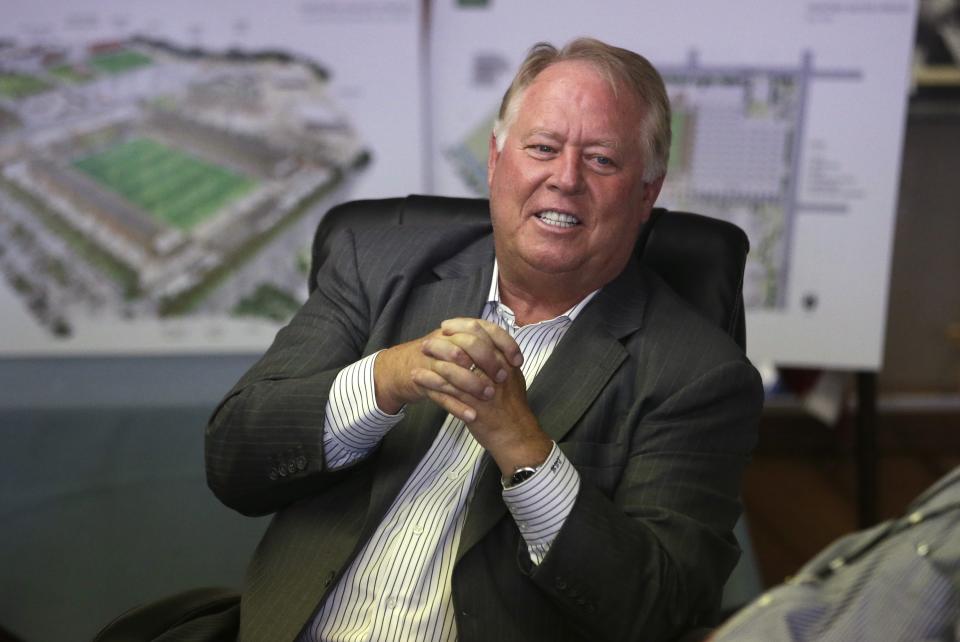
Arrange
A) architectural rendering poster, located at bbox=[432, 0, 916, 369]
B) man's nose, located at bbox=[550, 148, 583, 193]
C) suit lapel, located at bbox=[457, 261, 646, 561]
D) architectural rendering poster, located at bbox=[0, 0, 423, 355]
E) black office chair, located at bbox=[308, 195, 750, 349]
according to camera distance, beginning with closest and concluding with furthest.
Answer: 1. suit lapel, located at bbox=[457, 261, 646, 561]
2. man's nose, located at bbox=[550, 148, 583, 193]
3. black office chair, located at bbox=[308, 195, 750, 349]
4. architectural rendering poster, located at bbox=[432, 0, 916, 369]
5. architectural rendering poster, located at bbox=[0, 0, 423, 355]

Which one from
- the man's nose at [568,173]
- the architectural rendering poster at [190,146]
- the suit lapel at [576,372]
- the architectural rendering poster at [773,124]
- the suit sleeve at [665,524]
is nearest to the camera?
the suit sleeve at [665,524]

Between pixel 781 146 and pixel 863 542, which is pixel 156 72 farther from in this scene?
pixel 863 542

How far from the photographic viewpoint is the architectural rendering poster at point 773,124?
103 inches

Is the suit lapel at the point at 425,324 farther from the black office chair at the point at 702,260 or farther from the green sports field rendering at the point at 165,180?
the green sports field rendering at the point at 165,180

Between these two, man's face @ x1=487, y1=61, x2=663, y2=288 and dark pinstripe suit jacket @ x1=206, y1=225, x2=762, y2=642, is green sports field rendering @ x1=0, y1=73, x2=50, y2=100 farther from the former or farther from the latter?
man's face @ x1=487, y1=61, x2=663, y2=288

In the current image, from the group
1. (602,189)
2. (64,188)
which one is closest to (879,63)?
(602,189)

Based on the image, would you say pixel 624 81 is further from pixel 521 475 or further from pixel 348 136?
pixel 348 136

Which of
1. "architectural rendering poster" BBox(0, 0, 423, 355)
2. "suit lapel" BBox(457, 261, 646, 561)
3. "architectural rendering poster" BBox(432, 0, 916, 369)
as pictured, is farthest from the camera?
"architectural rendering poster" BBox(0, 0, 423, 355)

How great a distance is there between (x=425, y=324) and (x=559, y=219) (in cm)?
28

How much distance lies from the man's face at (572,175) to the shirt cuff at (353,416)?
0.33m

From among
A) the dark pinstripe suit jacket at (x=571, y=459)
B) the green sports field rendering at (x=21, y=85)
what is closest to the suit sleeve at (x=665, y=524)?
the dark pinstripe suit jacket at (x=571, y=459)

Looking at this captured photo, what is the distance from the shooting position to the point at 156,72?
2.76 metres

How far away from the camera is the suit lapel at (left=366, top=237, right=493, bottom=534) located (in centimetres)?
149

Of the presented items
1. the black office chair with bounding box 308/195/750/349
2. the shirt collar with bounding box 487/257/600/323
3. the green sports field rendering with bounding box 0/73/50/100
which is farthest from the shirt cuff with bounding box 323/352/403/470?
the green sports field rendering with bounding box 0/73/50/100
